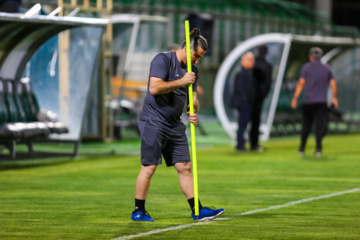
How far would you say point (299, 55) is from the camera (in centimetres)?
2558

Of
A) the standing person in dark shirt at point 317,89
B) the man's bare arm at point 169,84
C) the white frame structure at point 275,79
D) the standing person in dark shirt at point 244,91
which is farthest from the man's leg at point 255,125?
the man's bare arm at point 169,84

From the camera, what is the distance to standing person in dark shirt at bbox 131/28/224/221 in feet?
27.6

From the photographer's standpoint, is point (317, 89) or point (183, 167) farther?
point (317, 89)

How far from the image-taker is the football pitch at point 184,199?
8.03 m

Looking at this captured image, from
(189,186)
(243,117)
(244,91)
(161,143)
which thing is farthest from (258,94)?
(161,143)

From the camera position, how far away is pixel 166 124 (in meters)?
8.55

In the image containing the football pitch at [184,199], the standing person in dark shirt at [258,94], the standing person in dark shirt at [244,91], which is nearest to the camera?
the football pitch at [184,199]

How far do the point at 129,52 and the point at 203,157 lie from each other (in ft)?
21.1

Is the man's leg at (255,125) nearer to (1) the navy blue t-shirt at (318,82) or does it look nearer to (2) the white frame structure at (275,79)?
(1) the navy blue t-shirt at (318,82)

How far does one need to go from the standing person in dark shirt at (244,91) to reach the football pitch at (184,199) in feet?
2.92

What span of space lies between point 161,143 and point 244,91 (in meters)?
9.83

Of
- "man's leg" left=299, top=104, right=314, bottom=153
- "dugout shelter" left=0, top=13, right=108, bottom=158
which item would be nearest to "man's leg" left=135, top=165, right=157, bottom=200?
"dugout shelter" left=0, top=13, right=108, bottom=158

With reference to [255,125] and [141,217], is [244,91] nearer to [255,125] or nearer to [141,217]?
[255,125]

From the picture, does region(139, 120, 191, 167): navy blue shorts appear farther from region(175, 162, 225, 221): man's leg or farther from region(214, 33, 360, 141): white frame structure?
region(214, 33, 360, 141): white frame structure
